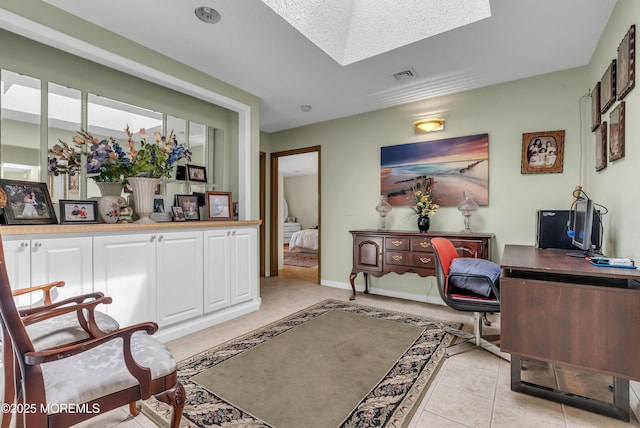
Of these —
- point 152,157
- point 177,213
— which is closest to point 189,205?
point 177,213

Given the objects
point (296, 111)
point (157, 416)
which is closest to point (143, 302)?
point (157, 416)

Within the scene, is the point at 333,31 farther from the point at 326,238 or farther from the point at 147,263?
the point at 326,238

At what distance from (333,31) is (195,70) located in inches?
54.1

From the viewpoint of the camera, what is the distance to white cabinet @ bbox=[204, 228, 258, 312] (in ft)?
9.54

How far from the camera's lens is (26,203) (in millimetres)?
1929

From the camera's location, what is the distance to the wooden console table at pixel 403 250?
3037 millimetres

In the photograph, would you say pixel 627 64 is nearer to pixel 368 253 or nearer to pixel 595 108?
pixel 595 108

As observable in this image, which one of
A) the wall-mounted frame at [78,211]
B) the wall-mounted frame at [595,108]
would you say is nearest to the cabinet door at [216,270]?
the wall-mounted frame at [78,211]

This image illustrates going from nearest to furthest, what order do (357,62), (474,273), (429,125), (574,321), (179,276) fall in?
(574,321), (474,273), (179,276), (357,62), (429,125)

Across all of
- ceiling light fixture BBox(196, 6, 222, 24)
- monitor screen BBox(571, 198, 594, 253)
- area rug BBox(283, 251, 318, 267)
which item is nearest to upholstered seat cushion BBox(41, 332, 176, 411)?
ceiling light fixture BBox(196, 6, 222, 24)

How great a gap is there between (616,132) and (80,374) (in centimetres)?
316

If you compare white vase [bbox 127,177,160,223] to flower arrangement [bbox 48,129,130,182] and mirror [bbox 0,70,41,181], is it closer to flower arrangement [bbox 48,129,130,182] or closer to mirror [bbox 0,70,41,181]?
flower arrangement [bbox 48,129,130,182]

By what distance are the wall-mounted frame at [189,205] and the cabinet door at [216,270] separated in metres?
0.28

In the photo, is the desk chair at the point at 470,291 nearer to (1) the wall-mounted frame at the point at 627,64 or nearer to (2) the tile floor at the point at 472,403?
(2) the tile floor at the point at 472,403
